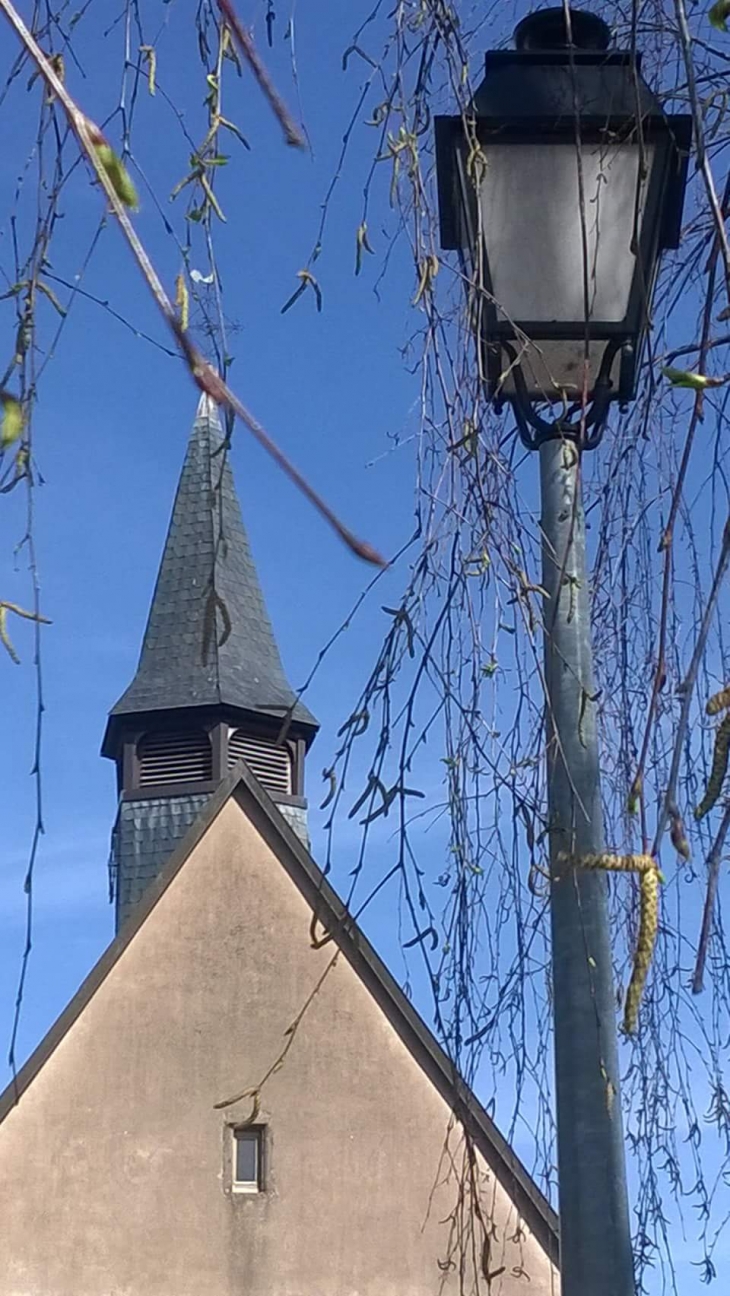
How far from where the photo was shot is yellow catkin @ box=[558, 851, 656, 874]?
1.41m

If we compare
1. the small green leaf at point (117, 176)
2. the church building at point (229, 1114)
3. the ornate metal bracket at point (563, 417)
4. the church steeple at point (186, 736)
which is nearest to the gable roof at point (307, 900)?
the church building at point (229, 1114)

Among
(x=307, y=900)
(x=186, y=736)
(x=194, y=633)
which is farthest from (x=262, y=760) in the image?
(x=307, y=900)

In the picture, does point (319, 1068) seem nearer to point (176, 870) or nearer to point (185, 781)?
point (176, 870)

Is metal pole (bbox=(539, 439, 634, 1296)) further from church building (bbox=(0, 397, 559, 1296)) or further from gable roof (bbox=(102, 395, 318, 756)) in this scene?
gable roof (bbox=(102, 395, 318, 756))

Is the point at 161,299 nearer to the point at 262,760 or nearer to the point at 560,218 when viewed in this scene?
the point at 560,218

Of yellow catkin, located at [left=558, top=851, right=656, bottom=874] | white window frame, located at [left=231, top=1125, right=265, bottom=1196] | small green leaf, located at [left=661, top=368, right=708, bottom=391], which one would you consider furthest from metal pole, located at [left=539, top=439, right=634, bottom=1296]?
white window frame, located at [left=231, top=1125, right=265, bottom=1196]

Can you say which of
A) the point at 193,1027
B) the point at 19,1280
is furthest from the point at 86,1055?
the point at 19,1280

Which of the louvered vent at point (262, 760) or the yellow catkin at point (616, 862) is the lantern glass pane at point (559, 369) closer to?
the yellow catkin at point (616, 862)

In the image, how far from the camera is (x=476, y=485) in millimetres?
2082

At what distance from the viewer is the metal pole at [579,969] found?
6.47ft

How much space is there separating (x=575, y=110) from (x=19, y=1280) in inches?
403

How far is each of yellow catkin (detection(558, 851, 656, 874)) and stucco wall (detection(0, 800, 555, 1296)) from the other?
925 centimetres

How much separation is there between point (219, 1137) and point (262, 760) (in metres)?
4.70

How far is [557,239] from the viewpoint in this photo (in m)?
2.26
